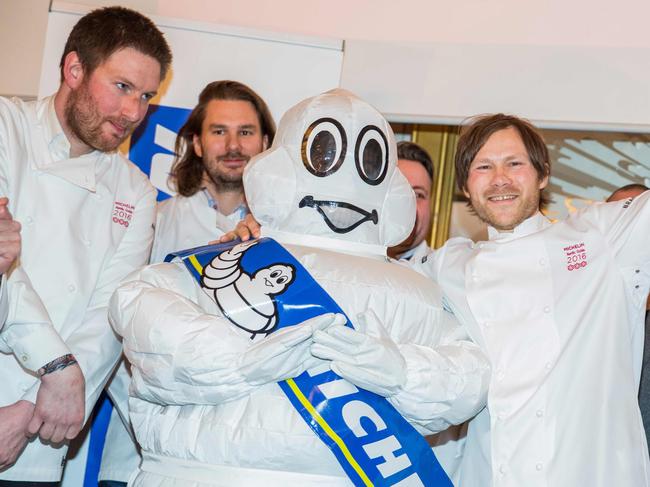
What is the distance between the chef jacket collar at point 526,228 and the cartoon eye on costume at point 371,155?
529 millimetres

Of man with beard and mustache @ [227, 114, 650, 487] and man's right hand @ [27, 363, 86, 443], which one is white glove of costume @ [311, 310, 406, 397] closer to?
man with beard and mustache @ [227, 114, 650, 487]

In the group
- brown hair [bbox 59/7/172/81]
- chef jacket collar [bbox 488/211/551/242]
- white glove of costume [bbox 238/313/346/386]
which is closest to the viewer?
white glove of costume [bbox 238/313/346/386]

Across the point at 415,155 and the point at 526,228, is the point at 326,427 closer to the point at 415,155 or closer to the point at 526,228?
the point at 526,228

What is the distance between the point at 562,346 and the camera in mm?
2461

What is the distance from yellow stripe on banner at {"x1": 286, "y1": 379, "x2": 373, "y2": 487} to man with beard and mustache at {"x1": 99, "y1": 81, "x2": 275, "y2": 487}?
1502 millimetres

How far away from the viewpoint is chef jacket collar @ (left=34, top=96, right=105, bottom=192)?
2795mm

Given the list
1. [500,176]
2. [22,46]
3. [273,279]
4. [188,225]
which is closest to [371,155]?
[273,279]

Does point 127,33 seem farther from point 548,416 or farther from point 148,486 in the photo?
point 548,416

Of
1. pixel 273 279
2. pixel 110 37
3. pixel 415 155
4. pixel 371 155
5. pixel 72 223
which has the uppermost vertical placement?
pixel 110 37

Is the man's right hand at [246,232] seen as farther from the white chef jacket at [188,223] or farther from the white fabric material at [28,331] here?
the white chef jacket at [188,223]

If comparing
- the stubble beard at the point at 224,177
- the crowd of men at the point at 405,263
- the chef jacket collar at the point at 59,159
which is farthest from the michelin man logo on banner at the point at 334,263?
the stubble beard at the point at 224,177

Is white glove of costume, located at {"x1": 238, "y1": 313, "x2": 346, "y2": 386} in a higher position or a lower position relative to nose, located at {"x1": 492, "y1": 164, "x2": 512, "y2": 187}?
lower

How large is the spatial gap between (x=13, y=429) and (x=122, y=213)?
0.81 m

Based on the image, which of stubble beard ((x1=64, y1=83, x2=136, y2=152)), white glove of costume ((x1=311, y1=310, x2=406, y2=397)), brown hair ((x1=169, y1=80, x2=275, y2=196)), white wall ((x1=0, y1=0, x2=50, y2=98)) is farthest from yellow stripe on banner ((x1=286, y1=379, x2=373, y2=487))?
white wall ((x1=0, y1=0, x2=50, y2=98))
